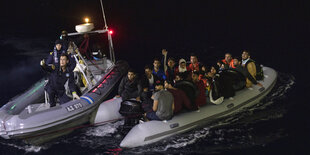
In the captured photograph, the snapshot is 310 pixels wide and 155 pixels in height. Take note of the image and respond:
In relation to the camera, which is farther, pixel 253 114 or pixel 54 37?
pixel 54 37

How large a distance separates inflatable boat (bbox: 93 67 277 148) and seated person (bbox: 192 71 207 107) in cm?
13

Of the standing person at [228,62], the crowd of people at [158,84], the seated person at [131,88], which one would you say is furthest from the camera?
the standing person at [228,62]

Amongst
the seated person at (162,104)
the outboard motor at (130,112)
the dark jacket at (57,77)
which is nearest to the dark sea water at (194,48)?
the outboard motor at (130,112)

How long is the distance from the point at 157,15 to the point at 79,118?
19723mm

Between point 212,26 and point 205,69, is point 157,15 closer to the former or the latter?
point 212,26

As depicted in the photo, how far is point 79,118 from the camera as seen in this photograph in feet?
25.7

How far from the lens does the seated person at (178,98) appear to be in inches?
278

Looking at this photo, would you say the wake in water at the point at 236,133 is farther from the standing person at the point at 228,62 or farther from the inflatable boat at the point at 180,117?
the standing person at the point at 228,62

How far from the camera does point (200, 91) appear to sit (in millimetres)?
7547

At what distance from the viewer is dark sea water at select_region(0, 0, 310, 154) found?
7.35 meters

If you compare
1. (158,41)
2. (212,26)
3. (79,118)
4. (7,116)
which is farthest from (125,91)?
(212,26)

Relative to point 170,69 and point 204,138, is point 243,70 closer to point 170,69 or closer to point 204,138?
point 170,69

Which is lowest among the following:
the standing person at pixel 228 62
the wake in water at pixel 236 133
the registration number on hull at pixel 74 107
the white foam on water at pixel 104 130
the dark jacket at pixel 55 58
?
the wake in water at pixel 236 133

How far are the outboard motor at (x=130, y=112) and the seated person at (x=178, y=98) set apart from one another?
0.83 m
